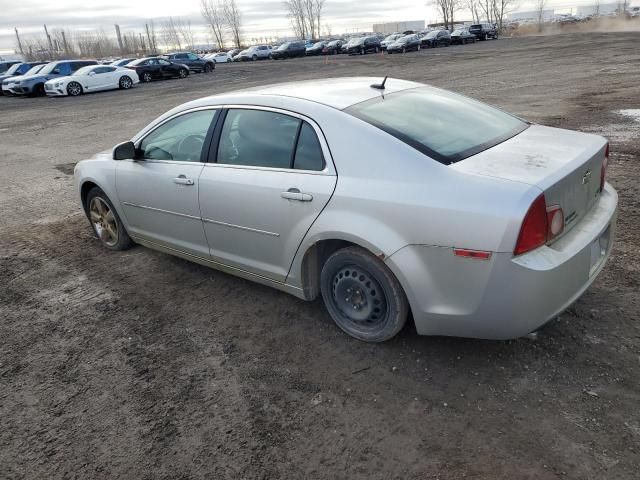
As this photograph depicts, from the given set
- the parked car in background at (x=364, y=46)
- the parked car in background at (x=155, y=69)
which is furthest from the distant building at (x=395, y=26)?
the parked car in background at (x=155, y=69)

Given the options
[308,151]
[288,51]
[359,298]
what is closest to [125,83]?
[308,151]

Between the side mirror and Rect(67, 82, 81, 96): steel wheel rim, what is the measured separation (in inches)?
939

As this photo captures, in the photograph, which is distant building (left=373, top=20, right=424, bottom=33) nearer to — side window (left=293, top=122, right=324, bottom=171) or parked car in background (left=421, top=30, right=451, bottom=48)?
parked car in background (left=421, top=30, right=451, bottom=48)

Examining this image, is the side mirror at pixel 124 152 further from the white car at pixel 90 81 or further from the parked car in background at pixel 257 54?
the parked car in background at pixel 257 54

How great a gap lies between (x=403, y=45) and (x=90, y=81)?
87.7 ft

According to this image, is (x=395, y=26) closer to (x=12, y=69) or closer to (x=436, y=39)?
(x=436, y=39)

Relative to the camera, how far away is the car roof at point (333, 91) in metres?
3.43

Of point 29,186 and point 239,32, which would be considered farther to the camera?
point 239,32

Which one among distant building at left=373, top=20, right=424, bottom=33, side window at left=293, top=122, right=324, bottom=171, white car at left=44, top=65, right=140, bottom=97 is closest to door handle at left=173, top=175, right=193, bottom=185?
side window at left=293, top=122, right=324, bottom=171

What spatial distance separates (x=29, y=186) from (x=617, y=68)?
18606 mm

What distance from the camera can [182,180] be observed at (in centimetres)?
398

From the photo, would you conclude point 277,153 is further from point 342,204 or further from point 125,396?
point 125,396

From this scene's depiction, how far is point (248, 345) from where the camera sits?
11.3ft

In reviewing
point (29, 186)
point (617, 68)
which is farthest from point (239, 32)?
point (29, 186)
